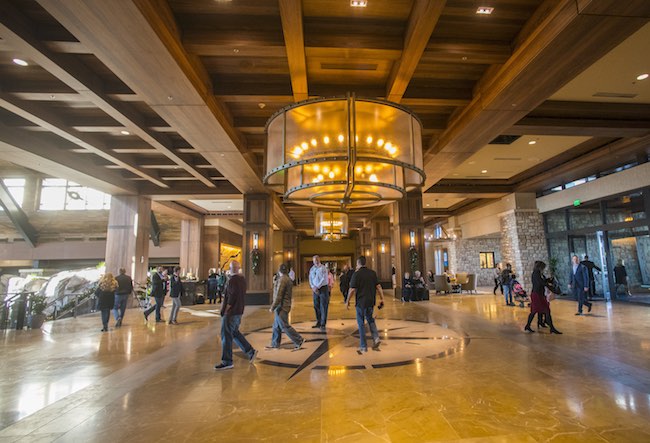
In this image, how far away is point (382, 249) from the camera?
19719mm

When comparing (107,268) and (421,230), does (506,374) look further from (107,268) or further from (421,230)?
(107,268)

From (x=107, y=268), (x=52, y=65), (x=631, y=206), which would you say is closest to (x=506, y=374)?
(x=52, y=65)

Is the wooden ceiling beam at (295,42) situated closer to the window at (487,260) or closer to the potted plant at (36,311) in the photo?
the potted plant at (36,311)

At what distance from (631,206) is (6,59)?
637 inches

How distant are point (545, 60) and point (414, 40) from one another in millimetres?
1992

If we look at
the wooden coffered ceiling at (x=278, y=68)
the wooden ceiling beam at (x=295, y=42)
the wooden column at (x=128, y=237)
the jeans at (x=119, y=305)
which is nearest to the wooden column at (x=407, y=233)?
the wooden coffered ceiling at (x=278, y=68)

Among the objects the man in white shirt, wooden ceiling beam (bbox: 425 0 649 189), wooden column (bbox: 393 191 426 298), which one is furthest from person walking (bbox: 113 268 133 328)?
wooden column (bbox: 393 191 426 298)

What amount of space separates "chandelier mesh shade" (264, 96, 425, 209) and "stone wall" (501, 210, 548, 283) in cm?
1224

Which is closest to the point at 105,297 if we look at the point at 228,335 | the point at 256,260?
the point at 228,335

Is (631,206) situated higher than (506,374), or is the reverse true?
(631,206)

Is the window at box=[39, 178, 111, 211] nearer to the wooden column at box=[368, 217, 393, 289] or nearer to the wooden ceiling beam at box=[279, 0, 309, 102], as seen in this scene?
the wooden column at box=[368, 217, 393, 289]

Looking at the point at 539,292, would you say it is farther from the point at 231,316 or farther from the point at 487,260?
the point at 487,260

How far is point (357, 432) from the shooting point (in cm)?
262

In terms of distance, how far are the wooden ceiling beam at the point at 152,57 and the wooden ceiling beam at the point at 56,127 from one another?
293 cm
